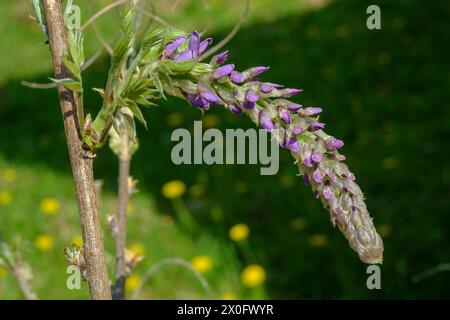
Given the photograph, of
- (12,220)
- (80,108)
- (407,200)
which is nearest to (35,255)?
(12,220)

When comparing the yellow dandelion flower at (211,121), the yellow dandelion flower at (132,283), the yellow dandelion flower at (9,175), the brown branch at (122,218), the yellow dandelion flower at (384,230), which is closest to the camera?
the brown branch at (122,218)

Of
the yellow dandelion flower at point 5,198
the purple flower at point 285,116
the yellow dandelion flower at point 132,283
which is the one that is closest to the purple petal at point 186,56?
the purple flower at point 285,116

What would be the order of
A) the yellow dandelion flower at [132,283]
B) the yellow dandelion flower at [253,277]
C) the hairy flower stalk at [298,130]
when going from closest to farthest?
the hairy flower stalk at [298,130] → the yellow dandelion flower at [253,277] → the yellow dandelion flower at [132,283]

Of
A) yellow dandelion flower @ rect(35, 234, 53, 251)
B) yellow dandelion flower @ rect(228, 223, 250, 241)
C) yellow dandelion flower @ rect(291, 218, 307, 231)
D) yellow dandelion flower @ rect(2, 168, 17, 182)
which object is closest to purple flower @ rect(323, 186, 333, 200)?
yellow dandelion flower @ rect(228, 223, 250, 241)

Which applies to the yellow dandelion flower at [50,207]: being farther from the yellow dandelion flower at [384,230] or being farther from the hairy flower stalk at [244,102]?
the hairy flower stalk at [244,102]

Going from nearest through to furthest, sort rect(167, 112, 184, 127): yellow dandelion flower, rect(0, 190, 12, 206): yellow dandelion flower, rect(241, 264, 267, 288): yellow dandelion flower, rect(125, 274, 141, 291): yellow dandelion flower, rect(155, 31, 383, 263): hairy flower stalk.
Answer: rect(155, 31, 383, 263): hairy flower stalk < rect(241, 264, 267, 288): yellow dandelion flower < rect(125, 274, 141, 291): yellow dandelion flower < rect(0, 190, 12, 206): yellow dandelion flower < rect(167, 112, 184, 127): yellow dandelion flower

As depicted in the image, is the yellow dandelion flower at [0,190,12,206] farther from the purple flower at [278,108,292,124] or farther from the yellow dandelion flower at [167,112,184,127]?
the purple flower at [278,108,292,124]

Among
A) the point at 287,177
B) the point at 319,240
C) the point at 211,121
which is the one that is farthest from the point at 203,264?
the point at 211,121
